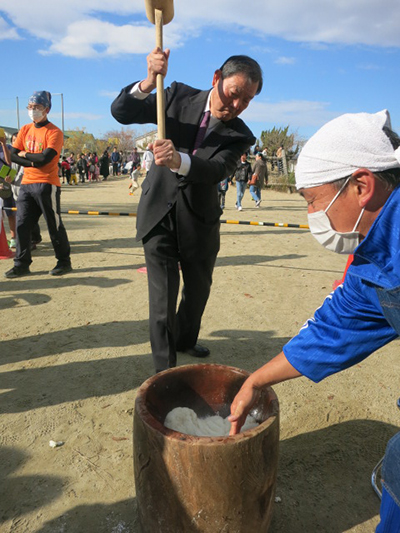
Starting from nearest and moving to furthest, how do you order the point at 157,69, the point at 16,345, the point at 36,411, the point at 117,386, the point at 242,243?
the point at 157,69 < the point at 36,411 < the point at 117,386 < the point at 16,345 < the point at 242,243

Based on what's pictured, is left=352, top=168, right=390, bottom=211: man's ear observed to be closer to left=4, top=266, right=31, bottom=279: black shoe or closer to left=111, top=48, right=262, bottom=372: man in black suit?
left=111, top=48, right=262, bottom=372: man in black suit

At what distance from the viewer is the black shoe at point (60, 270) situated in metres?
5.69

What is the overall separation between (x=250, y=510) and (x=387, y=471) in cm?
54

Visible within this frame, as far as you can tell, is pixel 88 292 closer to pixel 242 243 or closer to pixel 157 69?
pixel 157 69

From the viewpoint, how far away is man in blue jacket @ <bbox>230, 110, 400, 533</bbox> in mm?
1300

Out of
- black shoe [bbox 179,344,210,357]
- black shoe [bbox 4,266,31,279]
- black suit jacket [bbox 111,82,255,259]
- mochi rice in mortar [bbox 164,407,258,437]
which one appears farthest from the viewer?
black shoe [bbox 4,266,31,279]

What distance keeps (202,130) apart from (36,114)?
322 cm

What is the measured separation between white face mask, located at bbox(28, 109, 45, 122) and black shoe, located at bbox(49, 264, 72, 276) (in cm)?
189

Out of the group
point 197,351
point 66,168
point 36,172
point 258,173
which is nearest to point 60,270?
point 36,172

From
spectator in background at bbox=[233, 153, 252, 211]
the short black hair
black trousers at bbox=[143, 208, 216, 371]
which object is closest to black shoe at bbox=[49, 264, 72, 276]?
black trousers at bbox=[143, 208, 216, 371]

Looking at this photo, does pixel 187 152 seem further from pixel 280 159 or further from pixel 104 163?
pixel 104 163

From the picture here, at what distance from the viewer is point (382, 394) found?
3.11 meters

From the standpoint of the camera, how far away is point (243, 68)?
2.60 m

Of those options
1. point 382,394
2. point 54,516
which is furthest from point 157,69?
point 382,394
